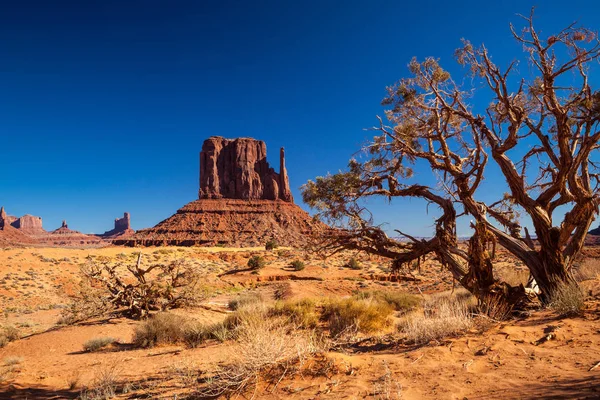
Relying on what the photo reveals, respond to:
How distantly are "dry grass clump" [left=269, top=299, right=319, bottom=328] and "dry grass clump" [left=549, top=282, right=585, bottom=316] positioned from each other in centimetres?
547

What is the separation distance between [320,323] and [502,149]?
252 inches

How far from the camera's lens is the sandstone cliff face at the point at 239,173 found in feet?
337

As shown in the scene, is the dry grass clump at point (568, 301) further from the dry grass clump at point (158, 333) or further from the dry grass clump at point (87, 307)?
the dry grass clump at point (87, 307)

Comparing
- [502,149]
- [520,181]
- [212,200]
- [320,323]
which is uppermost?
[212,200]

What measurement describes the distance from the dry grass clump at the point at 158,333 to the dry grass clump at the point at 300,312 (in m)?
2.62

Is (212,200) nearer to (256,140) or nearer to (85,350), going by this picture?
(256,140)


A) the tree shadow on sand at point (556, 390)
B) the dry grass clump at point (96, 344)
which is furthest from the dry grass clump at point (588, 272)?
the dry grass clump at point (96, 344)

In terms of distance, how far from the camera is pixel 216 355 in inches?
299

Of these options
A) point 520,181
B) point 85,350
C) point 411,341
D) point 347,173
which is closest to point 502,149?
point 520,181

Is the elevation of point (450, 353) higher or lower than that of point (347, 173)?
lower

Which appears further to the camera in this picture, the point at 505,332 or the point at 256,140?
the point at 256,140

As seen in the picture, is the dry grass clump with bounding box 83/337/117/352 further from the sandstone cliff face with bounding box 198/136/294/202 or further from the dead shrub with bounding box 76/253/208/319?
the sandstone cliff face with bounding box 198/136/294/202

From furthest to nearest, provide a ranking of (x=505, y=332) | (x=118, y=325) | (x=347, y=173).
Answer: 1. (x=118, y=325)
2. (x=347, y=173)
3. (x=505, y=332)

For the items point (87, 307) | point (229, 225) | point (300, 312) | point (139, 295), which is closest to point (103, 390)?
point (300, 312)
